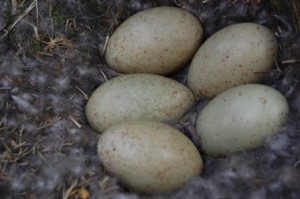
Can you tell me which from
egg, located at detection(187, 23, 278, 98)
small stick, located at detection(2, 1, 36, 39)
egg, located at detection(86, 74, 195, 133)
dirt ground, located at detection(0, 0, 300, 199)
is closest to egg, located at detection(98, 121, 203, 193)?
dirt ground, located at detection(0, 0, 300, 199)

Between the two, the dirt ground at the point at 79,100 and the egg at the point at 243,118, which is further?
the egg at the point at 243,118

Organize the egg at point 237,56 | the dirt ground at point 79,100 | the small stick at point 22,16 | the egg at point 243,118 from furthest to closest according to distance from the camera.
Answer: the small stick at point 22,16
the egg at point 237,56
the egg at point 243,118
the dirt ground at point 79,100

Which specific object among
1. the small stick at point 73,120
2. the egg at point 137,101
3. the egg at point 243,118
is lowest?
the small stick at point 73,120

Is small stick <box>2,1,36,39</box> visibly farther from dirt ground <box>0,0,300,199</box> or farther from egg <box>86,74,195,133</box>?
egg <box>86,74,195,133</box>

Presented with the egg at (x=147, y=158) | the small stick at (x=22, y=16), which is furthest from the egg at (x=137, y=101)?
the small stick at (x=22, y=16)

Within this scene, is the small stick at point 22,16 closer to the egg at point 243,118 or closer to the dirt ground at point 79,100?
the dirt ground at point 79,100

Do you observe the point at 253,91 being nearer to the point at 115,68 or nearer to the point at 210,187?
the point at 210,187

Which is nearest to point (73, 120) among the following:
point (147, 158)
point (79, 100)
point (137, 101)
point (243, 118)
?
point (79, 100)
